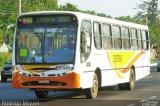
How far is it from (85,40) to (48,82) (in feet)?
6.12

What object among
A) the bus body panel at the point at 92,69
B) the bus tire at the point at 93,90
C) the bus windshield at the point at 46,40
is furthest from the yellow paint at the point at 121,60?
the bus windshield at the point at 46,40

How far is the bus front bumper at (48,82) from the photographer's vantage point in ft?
61.6

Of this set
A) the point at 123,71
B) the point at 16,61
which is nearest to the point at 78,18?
the point at 16,61

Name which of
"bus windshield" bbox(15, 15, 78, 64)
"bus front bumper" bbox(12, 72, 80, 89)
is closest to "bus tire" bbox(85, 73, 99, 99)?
"bus front bumper" bbox(12, 72, 80, 89)

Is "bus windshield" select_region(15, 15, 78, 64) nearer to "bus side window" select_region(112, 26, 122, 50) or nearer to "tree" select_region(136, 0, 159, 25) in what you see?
"bus side window" select_region(112, 26, 122, 50)

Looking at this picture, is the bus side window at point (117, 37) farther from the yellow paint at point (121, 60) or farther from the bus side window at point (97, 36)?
the bus side window at point (97, 36)

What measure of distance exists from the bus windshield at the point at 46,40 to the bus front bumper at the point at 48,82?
0.50m

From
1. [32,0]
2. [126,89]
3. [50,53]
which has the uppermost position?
[32,0]

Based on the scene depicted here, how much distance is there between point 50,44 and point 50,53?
312 mm

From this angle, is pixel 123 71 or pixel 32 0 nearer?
pixel 123 71

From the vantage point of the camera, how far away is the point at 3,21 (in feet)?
250

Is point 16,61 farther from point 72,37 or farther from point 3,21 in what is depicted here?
point 3,21

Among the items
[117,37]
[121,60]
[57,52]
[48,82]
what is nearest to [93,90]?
[48,82]

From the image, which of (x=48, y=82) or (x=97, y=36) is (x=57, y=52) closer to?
(x=48, y=82)
